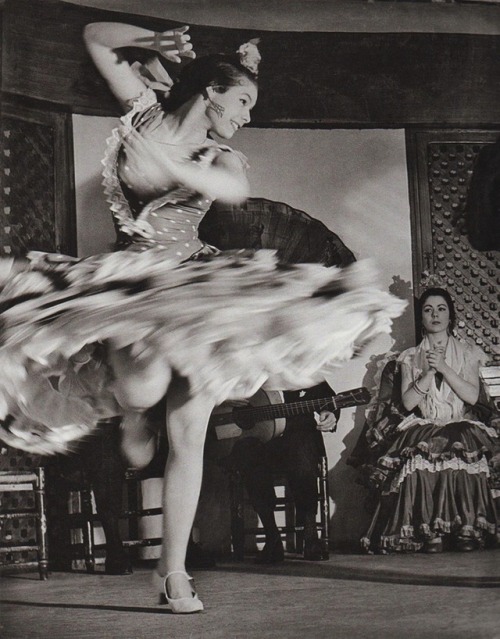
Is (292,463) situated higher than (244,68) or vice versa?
(244,68)

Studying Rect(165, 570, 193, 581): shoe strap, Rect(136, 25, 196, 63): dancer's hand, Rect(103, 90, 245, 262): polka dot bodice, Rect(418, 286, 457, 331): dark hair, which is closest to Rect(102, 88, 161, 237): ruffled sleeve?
Rect(103, 90, 245, 262): polka dot bodice

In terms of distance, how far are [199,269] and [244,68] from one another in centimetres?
64

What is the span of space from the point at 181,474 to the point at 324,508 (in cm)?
42

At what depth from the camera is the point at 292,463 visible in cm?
258

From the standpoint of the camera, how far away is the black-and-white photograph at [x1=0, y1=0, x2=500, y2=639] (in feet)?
8.24

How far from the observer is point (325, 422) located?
2.62 metres

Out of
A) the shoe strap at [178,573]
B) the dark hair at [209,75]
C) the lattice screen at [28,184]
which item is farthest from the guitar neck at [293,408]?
the dark hair at [209,75]

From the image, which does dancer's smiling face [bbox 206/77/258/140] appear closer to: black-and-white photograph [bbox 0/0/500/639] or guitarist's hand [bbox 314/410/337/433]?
black-and-white photograph [bbox 0/0/500/639]

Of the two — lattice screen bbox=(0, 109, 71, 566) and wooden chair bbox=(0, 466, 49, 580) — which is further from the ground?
lattice screen bbox=(0, 109, 71, 566)

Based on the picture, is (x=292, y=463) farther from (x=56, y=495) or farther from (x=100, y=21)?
(x=100, y=21)

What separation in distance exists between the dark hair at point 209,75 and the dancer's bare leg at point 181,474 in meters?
0.89

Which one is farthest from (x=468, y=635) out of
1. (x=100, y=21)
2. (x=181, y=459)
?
(x=100, y=21)

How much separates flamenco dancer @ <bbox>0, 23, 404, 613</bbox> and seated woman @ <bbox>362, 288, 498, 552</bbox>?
17cm

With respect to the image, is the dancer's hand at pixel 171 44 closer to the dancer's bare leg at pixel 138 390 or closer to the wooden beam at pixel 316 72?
the wooden beam at pixel 316 72
